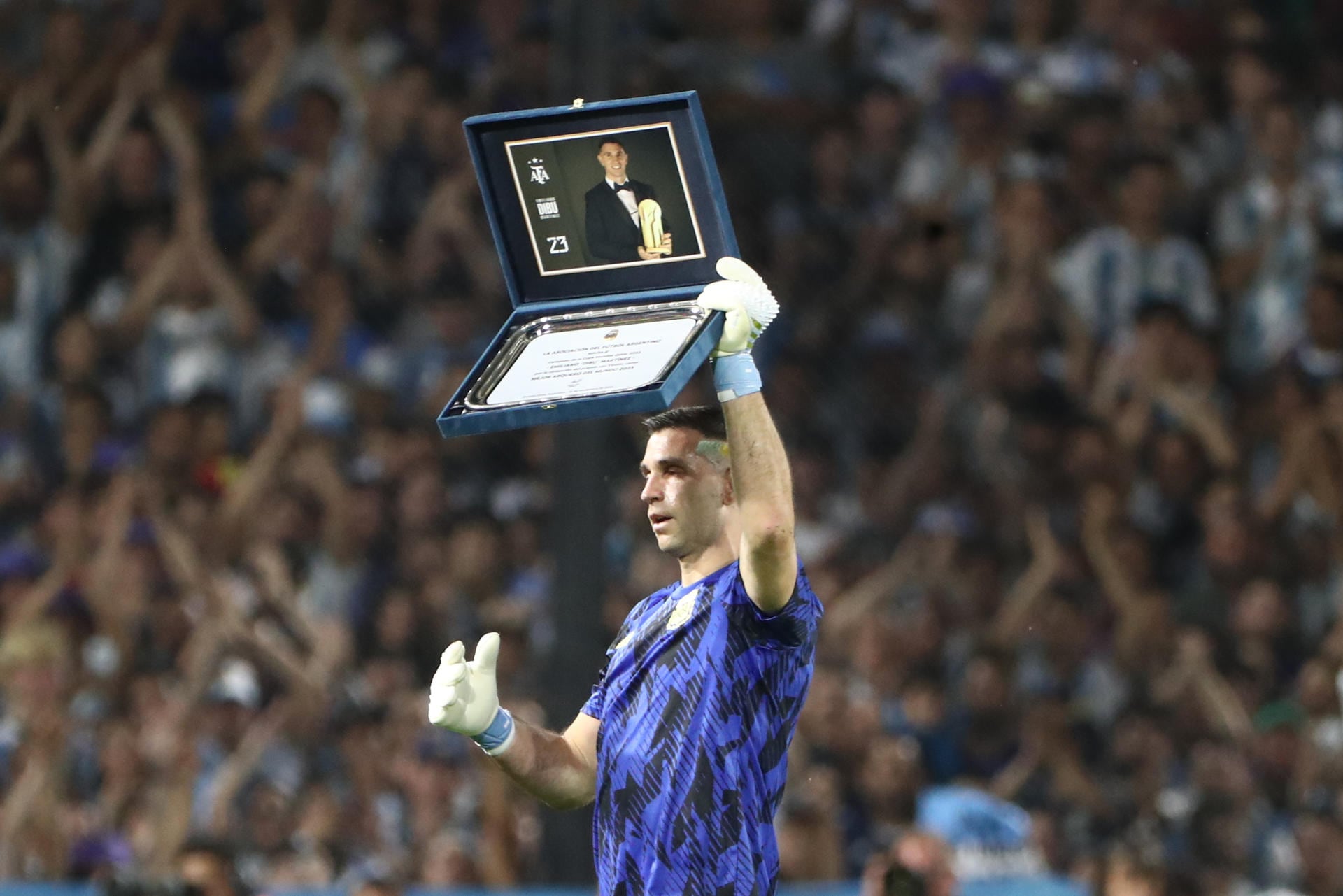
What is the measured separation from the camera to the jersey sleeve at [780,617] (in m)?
4.35

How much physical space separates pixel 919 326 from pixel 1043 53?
5.05ft

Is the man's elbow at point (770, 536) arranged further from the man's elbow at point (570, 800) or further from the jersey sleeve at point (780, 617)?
the man's elbow at point (570, 800)

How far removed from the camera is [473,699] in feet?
15.3

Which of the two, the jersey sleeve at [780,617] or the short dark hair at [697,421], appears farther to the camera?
the short dark hair at [697,421]

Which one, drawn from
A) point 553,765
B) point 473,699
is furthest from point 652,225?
Answer: point 553,765

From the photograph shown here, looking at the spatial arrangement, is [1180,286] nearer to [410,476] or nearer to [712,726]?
[410,476]

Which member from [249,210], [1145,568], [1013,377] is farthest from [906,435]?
[249,210]

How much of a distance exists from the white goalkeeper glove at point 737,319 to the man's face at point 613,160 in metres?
0.30

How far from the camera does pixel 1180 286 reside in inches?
387

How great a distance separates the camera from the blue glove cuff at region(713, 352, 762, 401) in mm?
4262

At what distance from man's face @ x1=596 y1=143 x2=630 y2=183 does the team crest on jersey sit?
90 centimetres

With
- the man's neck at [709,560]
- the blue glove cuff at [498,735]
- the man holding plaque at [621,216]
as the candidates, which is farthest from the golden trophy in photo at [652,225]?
the blue glove cuff at [498,735]

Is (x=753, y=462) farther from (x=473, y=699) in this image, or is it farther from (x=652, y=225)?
(x=473, y=699)

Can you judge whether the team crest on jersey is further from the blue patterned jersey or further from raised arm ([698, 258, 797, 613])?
raised arm ([698, 258, 797, 613])
